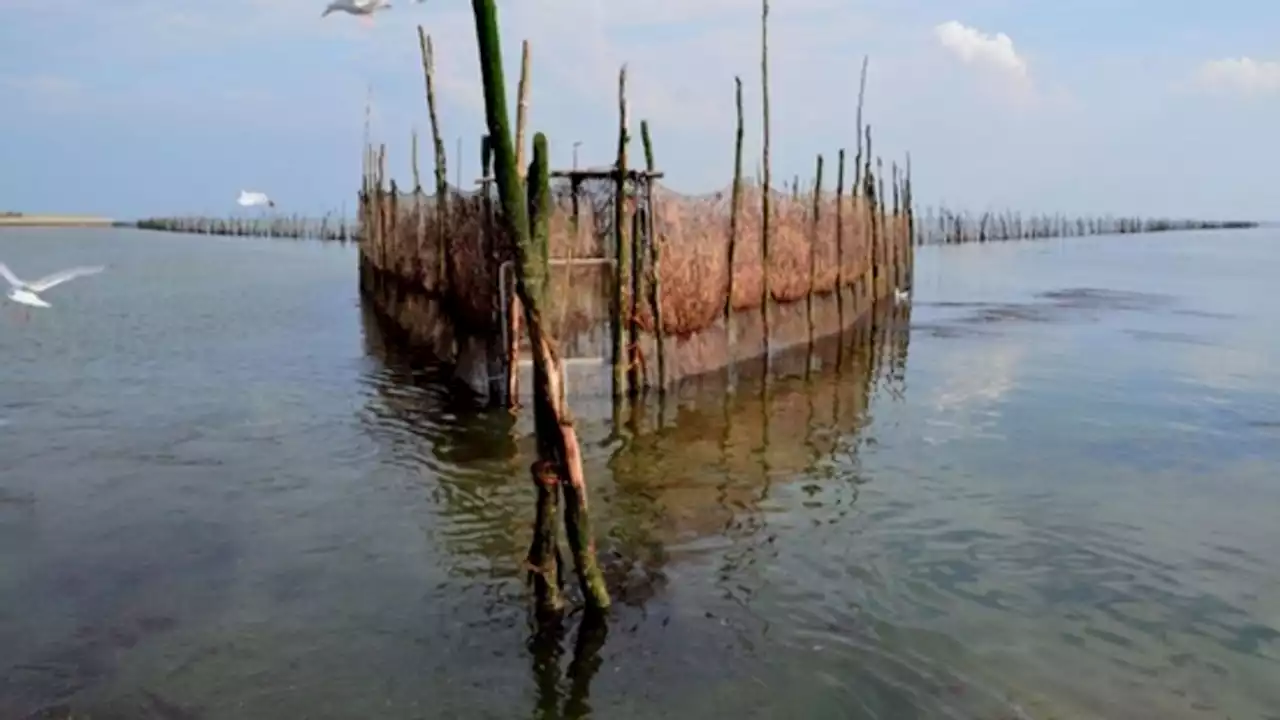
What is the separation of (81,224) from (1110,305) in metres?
107

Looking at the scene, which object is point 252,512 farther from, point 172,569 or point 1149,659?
point 1149,659

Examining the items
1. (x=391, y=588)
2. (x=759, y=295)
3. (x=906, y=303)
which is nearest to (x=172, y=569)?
(x=391, y=588)

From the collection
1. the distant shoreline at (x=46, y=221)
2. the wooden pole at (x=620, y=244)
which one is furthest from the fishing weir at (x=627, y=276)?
the distant shoreline at (x=46, y=221)

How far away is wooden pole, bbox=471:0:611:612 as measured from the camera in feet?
18.3

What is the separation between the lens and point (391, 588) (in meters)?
6.99

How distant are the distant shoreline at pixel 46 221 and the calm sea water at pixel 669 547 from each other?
90.0m

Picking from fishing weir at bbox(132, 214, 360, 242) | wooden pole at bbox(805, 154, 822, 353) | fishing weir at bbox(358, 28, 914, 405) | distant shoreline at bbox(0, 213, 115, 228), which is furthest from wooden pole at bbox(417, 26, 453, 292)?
distant shoreline at bbox(0, 213, 115, 228)

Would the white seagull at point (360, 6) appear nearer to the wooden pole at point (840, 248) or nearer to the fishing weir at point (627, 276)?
the fishing weir at point (627, 276)

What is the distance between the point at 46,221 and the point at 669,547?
110011 mm

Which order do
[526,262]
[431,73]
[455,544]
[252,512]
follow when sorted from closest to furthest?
[526,262]
[455,544]
[252,512]
[431,73]

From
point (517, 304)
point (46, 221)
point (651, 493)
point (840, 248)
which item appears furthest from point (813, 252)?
point (46, 221)

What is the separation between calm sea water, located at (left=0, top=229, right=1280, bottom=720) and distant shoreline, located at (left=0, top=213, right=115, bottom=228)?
90037 millimetres

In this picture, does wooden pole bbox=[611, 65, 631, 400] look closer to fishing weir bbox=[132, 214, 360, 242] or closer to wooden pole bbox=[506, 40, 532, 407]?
wooden pole bbox=[506, 40, 532, 407]

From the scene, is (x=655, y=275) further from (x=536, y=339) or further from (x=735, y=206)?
(x=536, y=339)
